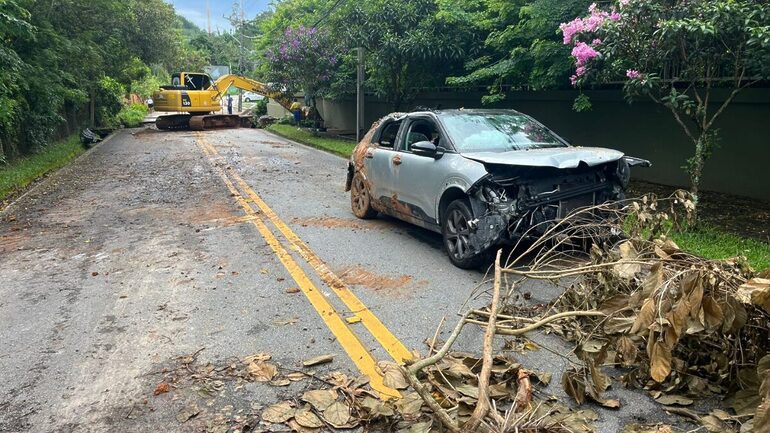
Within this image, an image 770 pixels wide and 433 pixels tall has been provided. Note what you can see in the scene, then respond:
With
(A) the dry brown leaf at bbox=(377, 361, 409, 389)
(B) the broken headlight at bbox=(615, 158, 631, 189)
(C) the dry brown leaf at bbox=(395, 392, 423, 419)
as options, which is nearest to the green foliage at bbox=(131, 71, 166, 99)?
(B) the broken headlight at bbox=(615, 158, 631, 189)

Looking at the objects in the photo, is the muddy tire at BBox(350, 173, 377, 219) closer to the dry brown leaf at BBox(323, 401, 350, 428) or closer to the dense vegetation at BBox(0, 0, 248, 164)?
the dry brown leaf at BBox(323, 401, 350, 428)

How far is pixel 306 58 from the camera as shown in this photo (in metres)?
24.0

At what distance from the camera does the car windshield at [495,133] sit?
6578 millimetres

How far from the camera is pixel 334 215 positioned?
9180 millimetres

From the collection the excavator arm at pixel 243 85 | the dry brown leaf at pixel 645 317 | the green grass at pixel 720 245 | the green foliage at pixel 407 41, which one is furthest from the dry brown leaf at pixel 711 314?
the excavator arm at pixel 243 85

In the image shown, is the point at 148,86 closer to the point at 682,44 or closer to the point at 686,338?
the point at 682,44

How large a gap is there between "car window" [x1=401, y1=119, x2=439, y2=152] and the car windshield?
0.82 ft

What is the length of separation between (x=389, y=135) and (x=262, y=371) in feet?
16.3

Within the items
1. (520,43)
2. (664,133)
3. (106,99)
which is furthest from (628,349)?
(106,99)

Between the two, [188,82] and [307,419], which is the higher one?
[188,82]

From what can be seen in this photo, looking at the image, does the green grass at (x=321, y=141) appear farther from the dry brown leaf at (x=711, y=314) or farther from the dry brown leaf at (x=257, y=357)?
the dry brown leaf at (x=711, y=314)

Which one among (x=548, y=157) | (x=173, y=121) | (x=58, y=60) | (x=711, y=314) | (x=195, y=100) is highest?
(x=58, y=60)

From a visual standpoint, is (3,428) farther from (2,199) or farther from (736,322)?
(2,199)

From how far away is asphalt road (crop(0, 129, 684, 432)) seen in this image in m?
3.56
